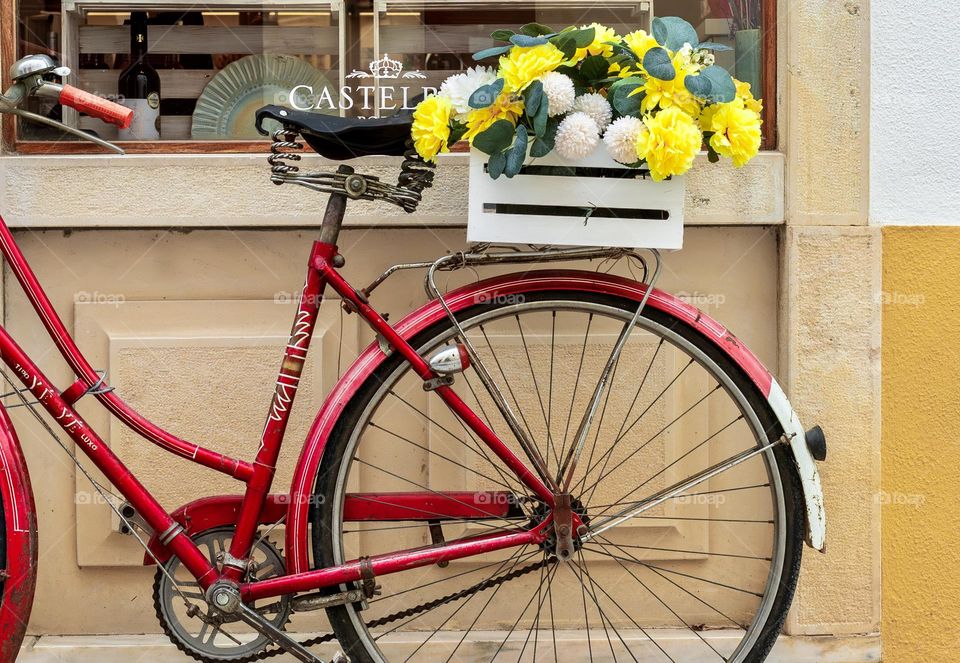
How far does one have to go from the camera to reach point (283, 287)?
9.81ft

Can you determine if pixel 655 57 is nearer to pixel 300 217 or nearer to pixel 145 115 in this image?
pixel 300 217

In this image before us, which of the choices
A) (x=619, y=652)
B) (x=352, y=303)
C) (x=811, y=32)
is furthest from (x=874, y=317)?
(x=352, y=303)

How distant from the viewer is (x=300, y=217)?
2.93m

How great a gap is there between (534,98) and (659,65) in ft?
0.86

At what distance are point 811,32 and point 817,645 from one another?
170 cm

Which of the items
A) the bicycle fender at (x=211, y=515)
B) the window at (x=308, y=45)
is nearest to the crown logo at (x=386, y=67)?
the window at (x=308, y=45)

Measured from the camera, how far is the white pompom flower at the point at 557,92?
2209 mm

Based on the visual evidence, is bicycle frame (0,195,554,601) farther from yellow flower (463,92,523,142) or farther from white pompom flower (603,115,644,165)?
white pompom flower (603,115,644,165)

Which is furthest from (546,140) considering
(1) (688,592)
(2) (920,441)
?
(2) (920,441)

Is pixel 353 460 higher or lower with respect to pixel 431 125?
lower

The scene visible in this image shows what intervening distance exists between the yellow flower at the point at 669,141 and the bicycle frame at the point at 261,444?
67cm

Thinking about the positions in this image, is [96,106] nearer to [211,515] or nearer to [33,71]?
[33,71]

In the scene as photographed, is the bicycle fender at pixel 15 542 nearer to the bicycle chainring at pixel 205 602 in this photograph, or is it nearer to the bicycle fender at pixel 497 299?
the bicycle chainring at pixel 205 602

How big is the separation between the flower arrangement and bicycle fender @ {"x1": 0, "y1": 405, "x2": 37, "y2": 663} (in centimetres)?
108
